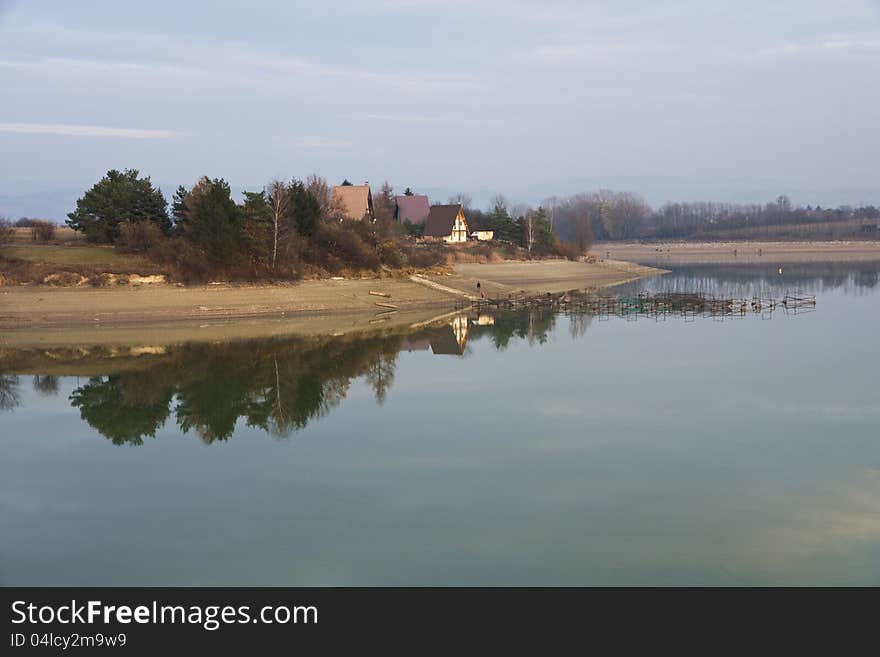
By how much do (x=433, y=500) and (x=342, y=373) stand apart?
12.6m

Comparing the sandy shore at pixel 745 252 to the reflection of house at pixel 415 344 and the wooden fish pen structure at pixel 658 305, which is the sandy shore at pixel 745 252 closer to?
the wooden fish pen structure at pixel 658 305

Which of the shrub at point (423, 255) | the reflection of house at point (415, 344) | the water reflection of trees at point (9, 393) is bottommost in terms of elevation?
the water reflection of trees at point (9, 393)

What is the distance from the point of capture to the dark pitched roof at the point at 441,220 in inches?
2847

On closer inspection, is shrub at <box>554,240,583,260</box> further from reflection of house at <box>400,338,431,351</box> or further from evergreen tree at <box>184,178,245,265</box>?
reflection of house at <box>400,338,431,351</box>

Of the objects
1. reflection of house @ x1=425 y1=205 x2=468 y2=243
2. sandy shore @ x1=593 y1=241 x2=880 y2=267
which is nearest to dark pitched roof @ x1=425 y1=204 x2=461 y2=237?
reflection of house @ x1=425 y1=205 x2=468 y2=243

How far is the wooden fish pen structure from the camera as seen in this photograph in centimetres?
4047

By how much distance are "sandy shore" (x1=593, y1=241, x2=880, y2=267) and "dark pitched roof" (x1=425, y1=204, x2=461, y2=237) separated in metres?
28.1

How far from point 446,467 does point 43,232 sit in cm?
3646

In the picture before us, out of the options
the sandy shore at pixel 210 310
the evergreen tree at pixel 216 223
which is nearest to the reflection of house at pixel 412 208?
the sandy shore at pixel 210 310

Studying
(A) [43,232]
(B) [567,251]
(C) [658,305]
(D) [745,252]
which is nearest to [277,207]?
(A) [43,232]

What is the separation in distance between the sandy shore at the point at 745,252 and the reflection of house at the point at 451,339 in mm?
57034
